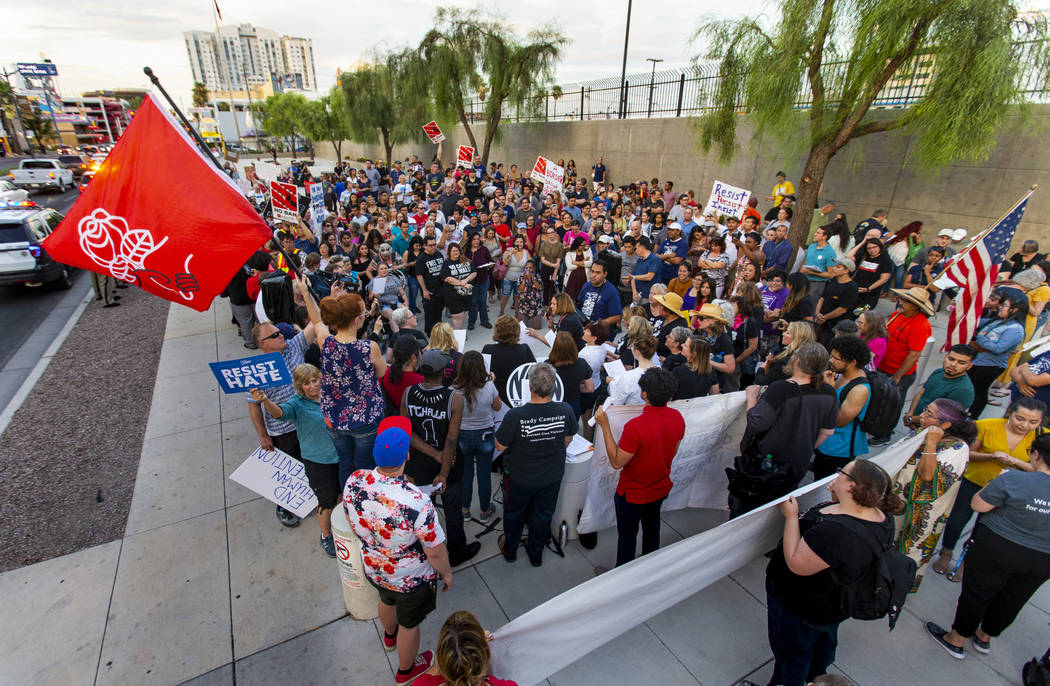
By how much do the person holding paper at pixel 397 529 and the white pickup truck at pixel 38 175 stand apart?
37592 mm

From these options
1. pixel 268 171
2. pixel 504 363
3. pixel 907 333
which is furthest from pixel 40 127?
pixel 907 333

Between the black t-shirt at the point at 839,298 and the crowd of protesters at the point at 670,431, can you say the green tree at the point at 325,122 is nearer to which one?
the crowd of protesters at the point at 670,431

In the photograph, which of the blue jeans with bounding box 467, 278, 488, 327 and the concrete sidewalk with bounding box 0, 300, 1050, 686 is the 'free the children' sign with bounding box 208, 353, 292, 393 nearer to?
the concrete sidewalk with bounding box 0, 300, 1050, 686

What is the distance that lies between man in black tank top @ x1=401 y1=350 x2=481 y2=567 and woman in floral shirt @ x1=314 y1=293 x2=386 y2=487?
255 millimetres

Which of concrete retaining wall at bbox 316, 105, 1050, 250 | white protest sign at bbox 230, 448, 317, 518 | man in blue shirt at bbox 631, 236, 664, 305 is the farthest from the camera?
concrete retaining wall at bbox 316, 105, 1050, 250

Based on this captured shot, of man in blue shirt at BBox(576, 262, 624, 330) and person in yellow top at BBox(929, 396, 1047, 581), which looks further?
man in blue shirt at BBox(576, 262, 624, 330)

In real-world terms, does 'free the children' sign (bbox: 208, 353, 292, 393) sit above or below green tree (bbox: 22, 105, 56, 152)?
below

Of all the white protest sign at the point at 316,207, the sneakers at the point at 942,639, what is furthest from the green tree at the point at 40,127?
the sneakers at the point at 942,639

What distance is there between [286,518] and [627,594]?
323 centimetres

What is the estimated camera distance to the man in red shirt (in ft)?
10.7

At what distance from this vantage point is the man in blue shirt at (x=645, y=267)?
7.73 metres

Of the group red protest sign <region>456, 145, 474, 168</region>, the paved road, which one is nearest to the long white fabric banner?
the paved road

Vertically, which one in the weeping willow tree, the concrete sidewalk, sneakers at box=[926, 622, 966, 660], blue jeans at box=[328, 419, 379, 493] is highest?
the weeping willow tree

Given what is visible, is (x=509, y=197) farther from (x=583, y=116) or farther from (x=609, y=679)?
(x=609, y=679)
